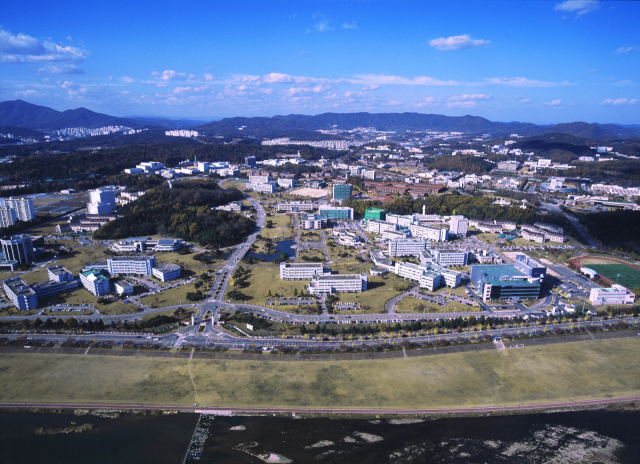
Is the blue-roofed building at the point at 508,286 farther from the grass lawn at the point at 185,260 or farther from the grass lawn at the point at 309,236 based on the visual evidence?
the grass lawn at the point at 185,260

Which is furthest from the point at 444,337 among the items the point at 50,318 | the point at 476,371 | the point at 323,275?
the point at 50,318

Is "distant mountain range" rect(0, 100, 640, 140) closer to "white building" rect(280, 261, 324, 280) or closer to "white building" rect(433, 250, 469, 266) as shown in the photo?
"white building" rect(433, 250, 469, 266)

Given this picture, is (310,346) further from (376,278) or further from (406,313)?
(376,278)

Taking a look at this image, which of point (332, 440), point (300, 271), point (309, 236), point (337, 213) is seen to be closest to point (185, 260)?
point (300, 271)

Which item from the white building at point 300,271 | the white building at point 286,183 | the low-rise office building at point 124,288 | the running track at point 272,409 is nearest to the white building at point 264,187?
the white building at point 286,183

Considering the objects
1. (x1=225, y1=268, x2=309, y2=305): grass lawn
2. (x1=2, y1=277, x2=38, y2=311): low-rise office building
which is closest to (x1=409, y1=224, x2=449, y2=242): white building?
(x1=225, y1=268, x2=309, y2=305): grass lawn

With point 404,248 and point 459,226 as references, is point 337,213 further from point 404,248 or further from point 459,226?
point 404,248
